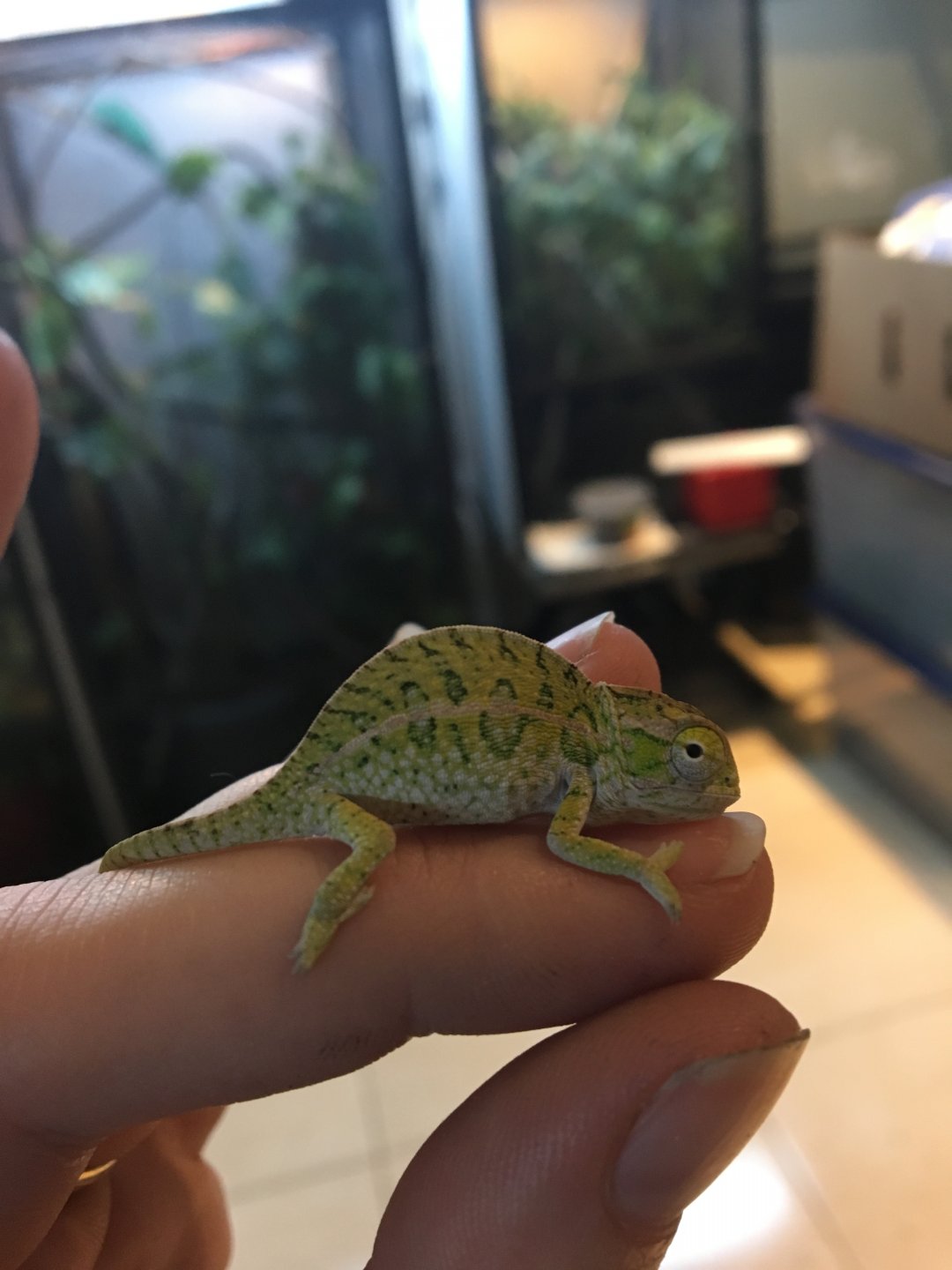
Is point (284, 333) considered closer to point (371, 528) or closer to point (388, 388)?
point (388, 388)

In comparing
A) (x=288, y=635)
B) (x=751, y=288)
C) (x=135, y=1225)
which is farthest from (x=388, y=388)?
(x=135, y=1225)

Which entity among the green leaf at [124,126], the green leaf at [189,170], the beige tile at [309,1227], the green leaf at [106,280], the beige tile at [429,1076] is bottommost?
the beige tile at [309,1227]

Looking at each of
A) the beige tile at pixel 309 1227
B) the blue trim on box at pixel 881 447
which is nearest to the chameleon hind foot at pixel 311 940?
the beige tile at pixel 309 1227

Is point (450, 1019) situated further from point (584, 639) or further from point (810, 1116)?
point (810, 1116)

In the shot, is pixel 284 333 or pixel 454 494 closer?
pixel 284 333

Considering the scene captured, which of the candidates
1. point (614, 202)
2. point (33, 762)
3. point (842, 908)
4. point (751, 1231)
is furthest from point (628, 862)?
point (614, 202)

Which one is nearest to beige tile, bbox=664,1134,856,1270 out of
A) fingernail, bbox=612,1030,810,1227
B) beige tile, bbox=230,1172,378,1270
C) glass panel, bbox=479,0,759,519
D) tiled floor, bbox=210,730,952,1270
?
tiled floor, bbox=210,730,952,1270

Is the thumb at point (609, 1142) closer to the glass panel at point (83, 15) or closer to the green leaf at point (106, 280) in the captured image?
the green leaf at point (106, 280)
